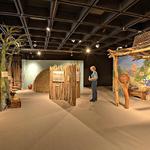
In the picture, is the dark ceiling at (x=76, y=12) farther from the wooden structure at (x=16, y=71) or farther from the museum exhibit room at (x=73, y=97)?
the wooden structure at (x=16, y=71)

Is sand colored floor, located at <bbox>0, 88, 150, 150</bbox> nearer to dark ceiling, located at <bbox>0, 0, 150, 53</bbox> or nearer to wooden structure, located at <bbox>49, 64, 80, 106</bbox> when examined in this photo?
wooden structure, located at <bbox>49, 64, 80, 106</bbox>

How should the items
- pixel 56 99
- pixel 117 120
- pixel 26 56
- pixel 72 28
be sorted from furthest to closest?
pixel 26 56 → pixel 56 99 → pixel 72 28 → pixel 117 120

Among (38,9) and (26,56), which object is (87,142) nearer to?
(38,9)

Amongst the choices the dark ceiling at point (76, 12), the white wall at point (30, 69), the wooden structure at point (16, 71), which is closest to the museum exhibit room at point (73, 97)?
the dark ceiling at point (76, 12)

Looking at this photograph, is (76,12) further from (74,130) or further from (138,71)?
(138,71)

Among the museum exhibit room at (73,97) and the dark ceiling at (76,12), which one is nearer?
the museum exhibit room at (73,97)

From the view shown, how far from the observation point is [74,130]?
143 inches

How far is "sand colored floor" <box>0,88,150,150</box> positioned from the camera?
2.91 m

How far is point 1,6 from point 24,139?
141 inches

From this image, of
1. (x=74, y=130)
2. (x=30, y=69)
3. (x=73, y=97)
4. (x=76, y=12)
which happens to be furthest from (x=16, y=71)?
(x=74, y=130)

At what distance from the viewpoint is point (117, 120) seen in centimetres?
435

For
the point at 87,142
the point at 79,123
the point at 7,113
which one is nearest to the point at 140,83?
the point at 79,123

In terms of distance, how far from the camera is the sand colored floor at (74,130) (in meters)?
2.91

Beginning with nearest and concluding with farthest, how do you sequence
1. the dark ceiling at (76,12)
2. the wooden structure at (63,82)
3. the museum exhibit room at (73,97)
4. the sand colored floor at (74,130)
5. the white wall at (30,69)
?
the sand colored floor at (74,130) < the museum exhibit room at (73,97) < the dark ceiling at (76,12) < the wooden structure at (63,82) < the white wall at (30,69)
